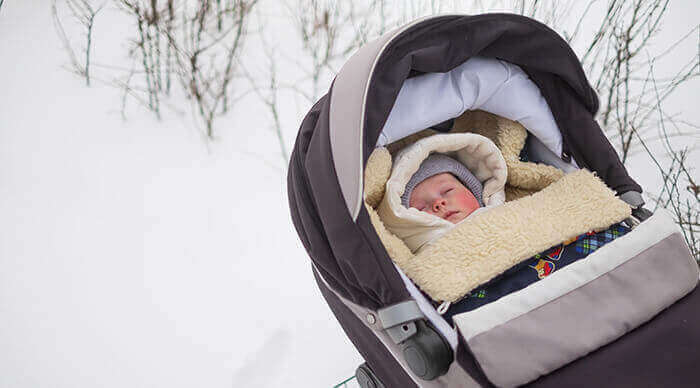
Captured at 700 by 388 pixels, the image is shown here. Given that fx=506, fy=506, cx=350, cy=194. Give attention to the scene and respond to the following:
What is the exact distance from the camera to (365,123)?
954 millimetres

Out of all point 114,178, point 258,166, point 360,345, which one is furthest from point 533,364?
point 114,178

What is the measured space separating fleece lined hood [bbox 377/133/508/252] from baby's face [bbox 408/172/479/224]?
71 mm

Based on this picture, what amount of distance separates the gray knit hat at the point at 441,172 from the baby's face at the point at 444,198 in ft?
0.05

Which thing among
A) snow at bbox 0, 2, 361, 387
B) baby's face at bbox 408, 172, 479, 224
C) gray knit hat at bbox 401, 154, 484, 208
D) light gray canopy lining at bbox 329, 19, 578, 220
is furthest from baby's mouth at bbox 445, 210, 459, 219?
snow at bbox 0, 2, 361, 387

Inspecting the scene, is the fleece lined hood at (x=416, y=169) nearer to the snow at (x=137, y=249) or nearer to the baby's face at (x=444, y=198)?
the baby's face at (x=444, y=198)

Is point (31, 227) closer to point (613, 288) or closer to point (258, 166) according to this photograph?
point (258, 166)

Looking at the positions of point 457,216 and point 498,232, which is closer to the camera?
point 498,232

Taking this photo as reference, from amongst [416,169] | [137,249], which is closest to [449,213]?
[416,169]

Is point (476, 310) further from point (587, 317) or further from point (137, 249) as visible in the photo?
point (137, 249)

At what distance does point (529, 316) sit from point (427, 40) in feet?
1.82

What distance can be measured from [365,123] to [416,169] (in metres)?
0.35

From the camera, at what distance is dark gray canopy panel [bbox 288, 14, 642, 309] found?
0.92m

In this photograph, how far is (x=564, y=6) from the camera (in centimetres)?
245

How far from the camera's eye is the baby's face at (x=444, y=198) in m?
1.30
